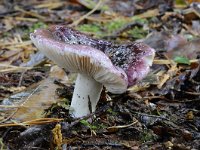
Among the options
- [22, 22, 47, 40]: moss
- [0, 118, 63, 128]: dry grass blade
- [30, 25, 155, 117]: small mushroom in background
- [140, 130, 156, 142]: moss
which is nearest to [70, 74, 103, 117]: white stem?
[30, 25, 155, 117]: small mushroom in background

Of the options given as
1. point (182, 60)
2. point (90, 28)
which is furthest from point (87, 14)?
point (182, 60)

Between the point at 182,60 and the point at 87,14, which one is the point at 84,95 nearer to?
the point at 182,60

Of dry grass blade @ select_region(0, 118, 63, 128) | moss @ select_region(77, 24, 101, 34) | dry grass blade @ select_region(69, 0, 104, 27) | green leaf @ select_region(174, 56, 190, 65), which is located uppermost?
dry grass blade @ select_region(69, 0, 104, 27)

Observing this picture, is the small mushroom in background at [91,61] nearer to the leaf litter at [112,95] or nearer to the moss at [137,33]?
the leaf litter at [112,95]

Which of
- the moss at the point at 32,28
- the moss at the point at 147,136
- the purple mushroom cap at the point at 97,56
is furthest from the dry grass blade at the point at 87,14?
the moss at the point at 147,136

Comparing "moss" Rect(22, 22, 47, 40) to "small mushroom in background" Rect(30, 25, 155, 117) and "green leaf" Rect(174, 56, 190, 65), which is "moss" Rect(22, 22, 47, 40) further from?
"small mushroom in background" Rect(30, 25, 155, 117)

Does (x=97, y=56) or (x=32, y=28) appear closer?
(x=97, y=56)
